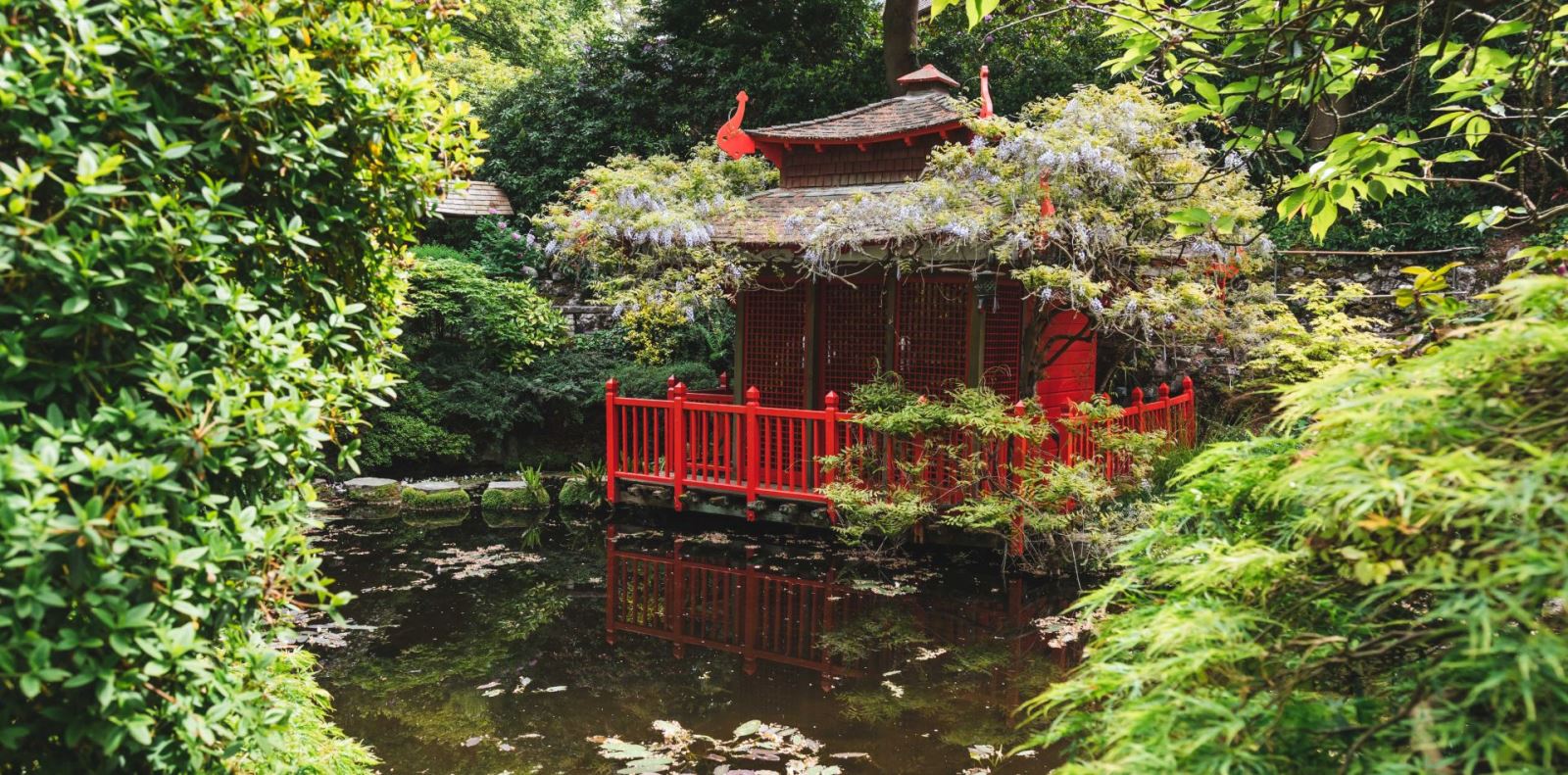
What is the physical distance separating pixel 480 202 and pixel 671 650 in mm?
13475

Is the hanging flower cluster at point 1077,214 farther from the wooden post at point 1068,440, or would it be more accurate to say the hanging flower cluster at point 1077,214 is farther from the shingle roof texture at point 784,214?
the wooden post at point 1068,440

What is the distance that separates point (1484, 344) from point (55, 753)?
9.50 ft

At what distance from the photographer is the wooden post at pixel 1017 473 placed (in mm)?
8445

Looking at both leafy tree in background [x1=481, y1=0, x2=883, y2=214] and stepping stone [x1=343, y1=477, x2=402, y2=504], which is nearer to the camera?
stepping stone [x1=343, y1=477, x2=402, y2=504]

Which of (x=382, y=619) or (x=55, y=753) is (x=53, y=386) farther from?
(x=382, y=619)

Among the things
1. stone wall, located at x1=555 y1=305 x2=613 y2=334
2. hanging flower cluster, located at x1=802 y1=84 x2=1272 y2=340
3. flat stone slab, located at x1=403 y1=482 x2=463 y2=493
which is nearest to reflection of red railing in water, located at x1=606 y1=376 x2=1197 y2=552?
hanging flower cluster, located at x1=802 y1=84 x2=1272 y2=340

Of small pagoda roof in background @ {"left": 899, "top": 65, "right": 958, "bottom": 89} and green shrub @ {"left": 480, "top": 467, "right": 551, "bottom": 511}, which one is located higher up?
small pagoda roof in background @ {"left": 899, "top": 65, "right": 958, "bottom": 89}

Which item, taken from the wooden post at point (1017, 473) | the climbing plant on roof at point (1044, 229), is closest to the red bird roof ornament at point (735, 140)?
the climbing plant on roof at point (1044, 229)

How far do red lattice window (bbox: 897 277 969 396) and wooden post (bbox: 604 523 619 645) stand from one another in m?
3.71

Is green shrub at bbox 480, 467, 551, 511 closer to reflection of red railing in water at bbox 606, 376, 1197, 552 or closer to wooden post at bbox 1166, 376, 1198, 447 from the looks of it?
reflection of red railing in water at bbox 606, 376, 1197, 552

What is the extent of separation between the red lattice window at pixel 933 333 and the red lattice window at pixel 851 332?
281 millimetres

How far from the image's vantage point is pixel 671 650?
6902 mm

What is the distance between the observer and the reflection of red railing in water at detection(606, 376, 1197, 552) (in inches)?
349

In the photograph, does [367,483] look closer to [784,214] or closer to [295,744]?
[784,214]
